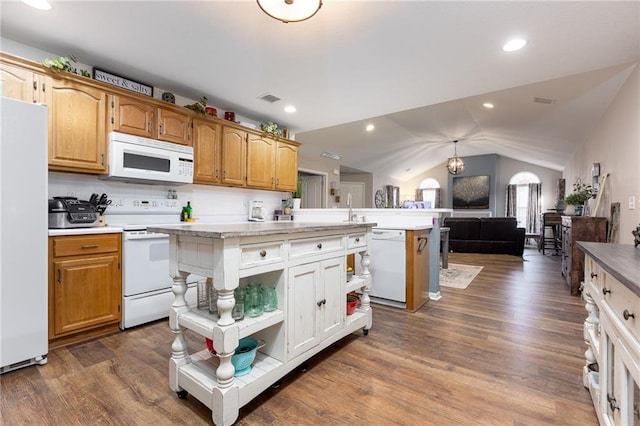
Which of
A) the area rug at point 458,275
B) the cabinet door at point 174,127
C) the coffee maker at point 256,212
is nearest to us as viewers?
the cabinet door at point 174,127

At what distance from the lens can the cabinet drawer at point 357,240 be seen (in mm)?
2273

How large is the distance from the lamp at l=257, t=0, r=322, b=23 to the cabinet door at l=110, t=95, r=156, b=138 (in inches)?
73.2

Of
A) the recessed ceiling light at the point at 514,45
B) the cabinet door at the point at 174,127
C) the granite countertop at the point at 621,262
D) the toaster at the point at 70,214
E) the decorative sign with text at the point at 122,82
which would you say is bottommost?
the granite countertop at the point at 621,262

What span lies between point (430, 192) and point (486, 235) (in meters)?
4.60

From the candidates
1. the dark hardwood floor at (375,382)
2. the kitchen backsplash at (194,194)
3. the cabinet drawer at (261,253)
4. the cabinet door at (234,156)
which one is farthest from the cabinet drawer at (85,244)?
the cabinet drawer at (261,253)

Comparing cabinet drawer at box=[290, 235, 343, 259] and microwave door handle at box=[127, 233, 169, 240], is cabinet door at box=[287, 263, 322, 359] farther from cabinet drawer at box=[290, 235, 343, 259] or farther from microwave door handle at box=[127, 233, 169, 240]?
microwave door handle at box=[127, 233, 169, 240]

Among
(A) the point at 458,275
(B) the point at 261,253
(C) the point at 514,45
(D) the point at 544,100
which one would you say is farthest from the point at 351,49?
(A) the point at 458,275

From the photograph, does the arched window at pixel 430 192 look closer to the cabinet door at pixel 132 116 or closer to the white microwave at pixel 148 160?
the white microwave at pixel 148 160

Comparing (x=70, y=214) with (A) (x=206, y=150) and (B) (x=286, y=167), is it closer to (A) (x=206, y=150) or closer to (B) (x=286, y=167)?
(A) (x=206, y=150)

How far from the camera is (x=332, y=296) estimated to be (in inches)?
81.8

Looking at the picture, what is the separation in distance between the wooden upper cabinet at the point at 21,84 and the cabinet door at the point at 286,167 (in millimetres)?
2532

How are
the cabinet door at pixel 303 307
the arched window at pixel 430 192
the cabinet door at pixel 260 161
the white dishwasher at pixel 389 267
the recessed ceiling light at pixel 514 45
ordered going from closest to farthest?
1. the cabinet door at pixel 303 307
2. the recessed ceiling light at pixel 514 45
3. the white dishwasher at pixel 389 267
4. the cabinet door at pixel 260 161
5. the arched window at pixel 430 192

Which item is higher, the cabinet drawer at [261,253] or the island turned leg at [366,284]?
the cabinet drawer at [261,253]

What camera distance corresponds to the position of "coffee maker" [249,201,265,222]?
399 cm
